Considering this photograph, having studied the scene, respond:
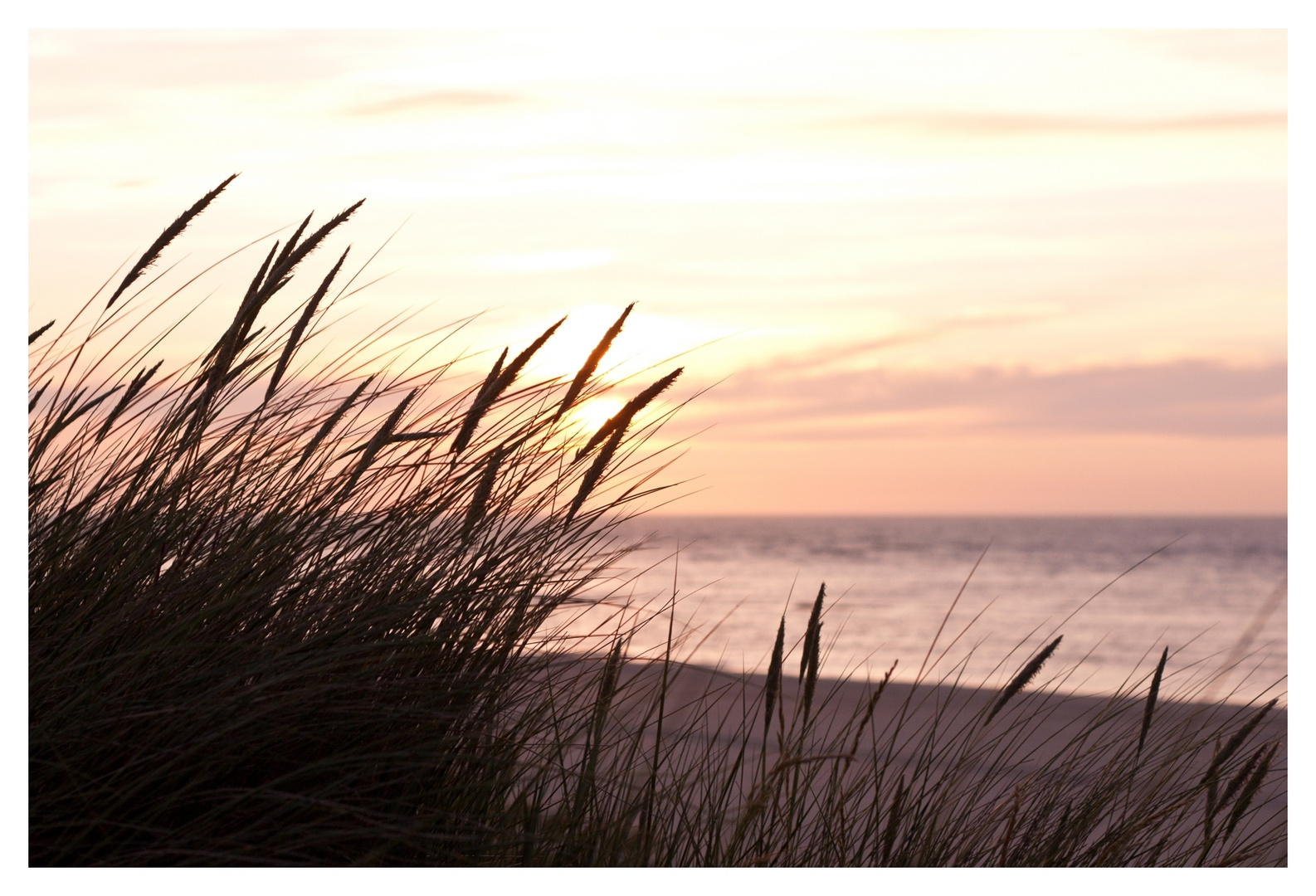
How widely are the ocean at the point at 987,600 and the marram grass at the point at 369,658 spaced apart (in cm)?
22

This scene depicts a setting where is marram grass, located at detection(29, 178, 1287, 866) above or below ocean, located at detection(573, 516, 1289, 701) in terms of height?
above

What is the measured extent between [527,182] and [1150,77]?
1.62 meters

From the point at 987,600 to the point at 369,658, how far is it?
22388 millimetres

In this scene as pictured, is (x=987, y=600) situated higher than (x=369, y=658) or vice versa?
(x=369, y=658)

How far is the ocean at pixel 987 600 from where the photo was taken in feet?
9.10

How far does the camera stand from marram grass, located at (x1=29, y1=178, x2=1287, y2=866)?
5.16 ft

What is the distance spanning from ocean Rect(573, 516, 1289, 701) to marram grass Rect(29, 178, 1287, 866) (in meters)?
0.22

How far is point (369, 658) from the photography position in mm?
1681

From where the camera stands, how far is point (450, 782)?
1.78 m

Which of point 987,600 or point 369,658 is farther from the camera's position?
point 987,600

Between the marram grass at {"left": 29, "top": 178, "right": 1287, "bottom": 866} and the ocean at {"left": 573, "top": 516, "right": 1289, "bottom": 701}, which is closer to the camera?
the marram grass at {"left": 29, "top": 178, "right": 1287, "bottom": 866}

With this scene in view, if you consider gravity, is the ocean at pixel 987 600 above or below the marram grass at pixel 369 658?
below

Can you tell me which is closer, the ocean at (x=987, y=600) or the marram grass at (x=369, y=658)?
the marram grass at (x=369, y=658)

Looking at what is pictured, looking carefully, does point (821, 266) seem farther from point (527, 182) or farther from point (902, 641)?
point (902, 641)
